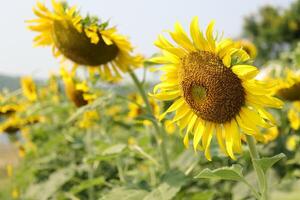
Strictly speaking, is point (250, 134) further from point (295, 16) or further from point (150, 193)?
point (295, 16)

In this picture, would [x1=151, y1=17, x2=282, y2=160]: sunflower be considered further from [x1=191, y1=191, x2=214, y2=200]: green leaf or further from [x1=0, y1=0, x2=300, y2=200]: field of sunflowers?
[x1=191, y1=191, x2=214, y2=200]: green leaf

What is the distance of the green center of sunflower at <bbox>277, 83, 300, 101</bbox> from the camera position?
8.11 ft

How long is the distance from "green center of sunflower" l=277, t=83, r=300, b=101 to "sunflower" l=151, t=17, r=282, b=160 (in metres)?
1.07

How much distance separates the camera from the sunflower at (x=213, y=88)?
132 centimetres

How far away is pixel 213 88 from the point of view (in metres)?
1.38

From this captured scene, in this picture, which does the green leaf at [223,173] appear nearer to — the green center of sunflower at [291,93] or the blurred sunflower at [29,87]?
the green center of sunflower at [291,93]

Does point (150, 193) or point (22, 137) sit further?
point (22, 137)

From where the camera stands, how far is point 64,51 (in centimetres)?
213

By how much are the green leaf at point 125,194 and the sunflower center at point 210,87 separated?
414 millimetres

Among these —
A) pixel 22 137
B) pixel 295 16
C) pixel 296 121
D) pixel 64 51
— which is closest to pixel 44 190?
pixel 64 51

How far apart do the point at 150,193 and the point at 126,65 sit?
0.60m

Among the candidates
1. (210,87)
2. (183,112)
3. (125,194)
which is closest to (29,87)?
(125,194)

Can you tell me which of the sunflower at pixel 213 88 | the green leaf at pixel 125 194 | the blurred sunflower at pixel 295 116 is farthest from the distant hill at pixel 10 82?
the sunflower at pixel 213 88

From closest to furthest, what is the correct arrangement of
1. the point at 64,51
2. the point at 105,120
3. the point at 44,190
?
the point at 64,51, the point at 44,190, the point at 105,120
